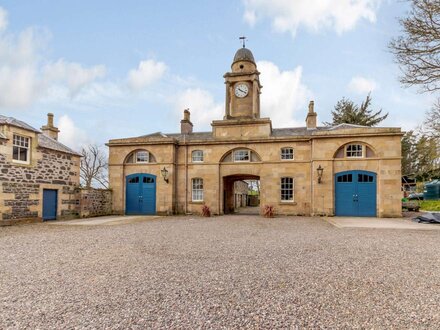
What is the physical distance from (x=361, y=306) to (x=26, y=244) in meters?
9.00

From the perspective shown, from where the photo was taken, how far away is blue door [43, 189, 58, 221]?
15.9 m

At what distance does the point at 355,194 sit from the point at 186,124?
1425cm

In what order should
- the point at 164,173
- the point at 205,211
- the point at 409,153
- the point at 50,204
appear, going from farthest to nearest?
the point at 409,153 < the point at 164,173 < the point at 205,211 < the point at 50,204

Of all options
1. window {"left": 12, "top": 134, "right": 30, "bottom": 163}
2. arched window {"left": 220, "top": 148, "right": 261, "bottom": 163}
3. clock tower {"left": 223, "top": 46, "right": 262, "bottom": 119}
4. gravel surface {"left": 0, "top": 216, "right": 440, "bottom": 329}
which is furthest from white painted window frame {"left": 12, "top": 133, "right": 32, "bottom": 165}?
clock tower {"left": 223, "top": 46, "right": 262, "bottom": 119}

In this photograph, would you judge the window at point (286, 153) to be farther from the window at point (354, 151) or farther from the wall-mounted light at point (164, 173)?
the wall-mounted light at point (164, 173)

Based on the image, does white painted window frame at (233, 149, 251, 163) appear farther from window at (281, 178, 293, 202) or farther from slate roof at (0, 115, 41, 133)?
slate roof at (0, 115, 41, 133)

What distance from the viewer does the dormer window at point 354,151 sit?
714 inches

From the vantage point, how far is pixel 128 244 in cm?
841

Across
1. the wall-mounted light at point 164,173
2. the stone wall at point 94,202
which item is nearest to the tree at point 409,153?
the wall-mounted light at point 164,173

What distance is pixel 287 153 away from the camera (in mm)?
19500

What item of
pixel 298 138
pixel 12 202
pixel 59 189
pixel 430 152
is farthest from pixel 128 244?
pixel 430 152

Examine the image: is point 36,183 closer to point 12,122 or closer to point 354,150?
point 12,122

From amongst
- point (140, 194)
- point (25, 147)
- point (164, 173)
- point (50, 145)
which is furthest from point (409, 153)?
point (25, 147)

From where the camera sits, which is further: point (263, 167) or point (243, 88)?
point (243, 88)
